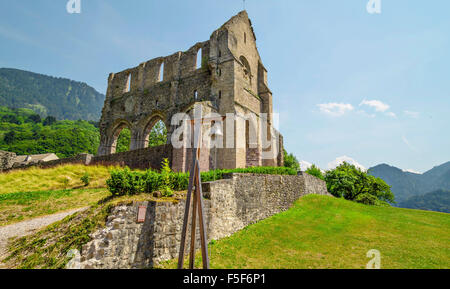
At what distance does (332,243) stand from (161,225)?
18.1 feet

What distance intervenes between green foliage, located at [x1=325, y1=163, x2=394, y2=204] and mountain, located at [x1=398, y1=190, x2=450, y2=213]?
9590 centimetres

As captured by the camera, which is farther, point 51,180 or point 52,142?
point 52,142

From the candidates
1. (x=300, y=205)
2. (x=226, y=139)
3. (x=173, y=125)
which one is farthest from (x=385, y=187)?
(x=173, y=125)

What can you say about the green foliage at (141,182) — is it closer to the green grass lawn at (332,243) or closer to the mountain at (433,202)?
the green grass lawn at (332,243)

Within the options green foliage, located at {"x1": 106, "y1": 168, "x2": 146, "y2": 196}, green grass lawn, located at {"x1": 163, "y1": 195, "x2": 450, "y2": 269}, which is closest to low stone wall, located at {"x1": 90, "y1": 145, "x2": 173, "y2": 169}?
green foliage, located at {"x1": 106, "y1": 168, "x2": 146, "y2": 196}

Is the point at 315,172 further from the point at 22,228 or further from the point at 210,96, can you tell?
the point at 22,228

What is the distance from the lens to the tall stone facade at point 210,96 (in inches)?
659

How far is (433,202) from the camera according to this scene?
98375 mm

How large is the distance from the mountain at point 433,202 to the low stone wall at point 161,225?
120 m

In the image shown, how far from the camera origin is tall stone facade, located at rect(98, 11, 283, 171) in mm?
16750

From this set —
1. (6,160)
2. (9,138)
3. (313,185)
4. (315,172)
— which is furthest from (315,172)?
(9,138)

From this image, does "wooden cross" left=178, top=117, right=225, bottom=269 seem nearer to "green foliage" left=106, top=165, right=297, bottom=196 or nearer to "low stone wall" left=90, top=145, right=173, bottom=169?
"green foliage" left=106, top=165, right=297, bottom=196

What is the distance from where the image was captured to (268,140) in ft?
67.9
